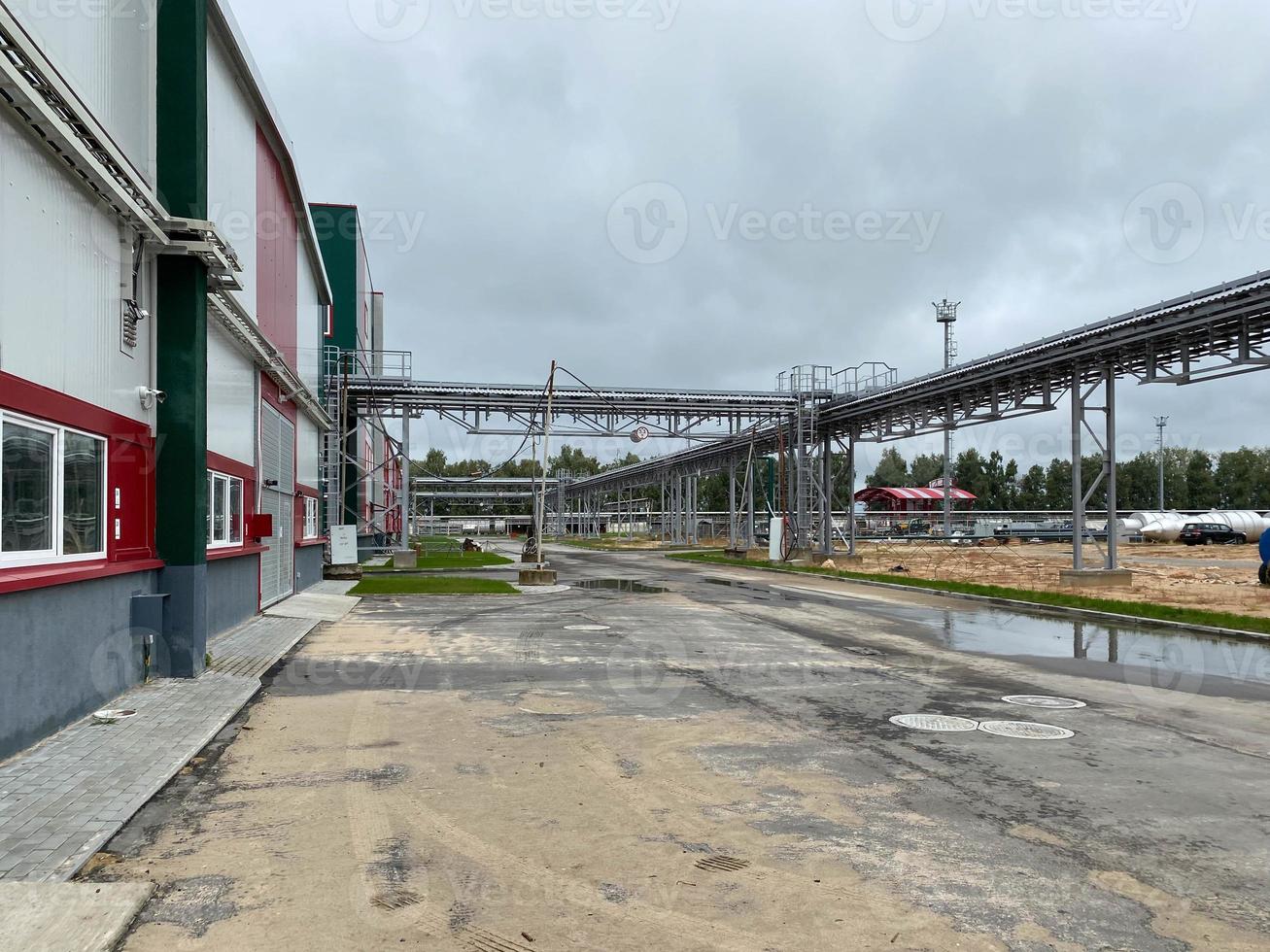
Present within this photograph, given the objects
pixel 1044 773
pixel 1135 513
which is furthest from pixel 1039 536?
pixel 1044 773

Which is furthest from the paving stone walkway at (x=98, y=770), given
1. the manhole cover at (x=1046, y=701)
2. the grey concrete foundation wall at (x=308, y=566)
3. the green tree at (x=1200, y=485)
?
the green tree at (x=1200, y=485)

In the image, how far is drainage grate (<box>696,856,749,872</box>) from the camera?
5074mm

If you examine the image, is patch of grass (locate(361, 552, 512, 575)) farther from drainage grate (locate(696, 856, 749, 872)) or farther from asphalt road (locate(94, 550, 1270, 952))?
drainage grate (locate(696, 856, 749, 872))

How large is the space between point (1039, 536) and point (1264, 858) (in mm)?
73022


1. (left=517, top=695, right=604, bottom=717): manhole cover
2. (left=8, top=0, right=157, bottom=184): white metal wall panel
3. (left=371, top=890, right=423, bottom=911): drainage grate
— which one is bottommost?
(left=517, top=695, right=604, bottom=717): manhole cover

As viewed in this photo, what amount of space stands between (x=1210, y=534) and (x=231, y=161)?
69847 mm

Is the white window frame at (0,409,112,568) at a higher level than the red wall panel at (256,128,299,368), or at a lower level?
lower

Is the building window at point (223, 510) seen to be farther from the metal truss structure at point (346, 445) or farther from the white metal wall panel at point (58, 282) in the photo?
the metal truss structure at point (346, 445)

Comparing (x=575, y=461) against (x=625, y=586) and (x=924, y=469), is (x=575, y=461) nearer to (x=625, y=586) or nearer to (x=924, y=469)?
(x=924, y=469)

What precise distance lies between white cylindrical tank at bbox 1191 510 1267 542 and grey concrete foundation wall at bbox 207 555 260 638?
69.3 metres

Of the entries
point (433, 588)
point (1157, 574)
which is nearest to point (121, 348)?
point (433, 588)

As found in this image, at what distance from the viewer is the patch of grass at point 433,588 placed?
2539 centimetres

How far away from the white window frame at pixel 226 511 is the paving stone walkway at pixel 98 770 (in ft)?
14.1

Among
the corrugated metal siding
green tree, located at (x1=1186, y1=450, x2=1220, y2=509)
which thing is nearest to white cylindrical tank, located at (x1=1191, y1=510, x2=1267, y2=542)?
green tree, located at (x1=1186, y1=450, x2=1220, y2=509)
